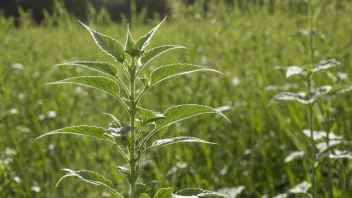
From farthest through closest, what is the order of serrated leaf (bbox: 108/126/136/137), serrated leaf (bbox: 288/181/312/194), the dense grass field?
the dense grass field → serrated leaf (bbox: 288/181/312/194) → serrated leaf (bbox: 108/126/136/137)

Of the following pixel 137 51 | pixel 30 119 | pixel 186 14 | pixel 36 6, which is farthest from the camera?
pixel 36 6

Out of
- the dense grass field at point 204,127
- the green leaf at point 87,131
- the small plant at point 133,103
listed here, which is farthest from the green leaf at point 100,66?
the dense grass field at point 204,127

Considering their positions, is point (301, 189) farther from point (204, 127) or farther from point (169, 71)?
point (204, 127)

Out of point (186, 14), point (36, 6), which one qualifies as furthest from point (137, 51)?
point (36, 6)

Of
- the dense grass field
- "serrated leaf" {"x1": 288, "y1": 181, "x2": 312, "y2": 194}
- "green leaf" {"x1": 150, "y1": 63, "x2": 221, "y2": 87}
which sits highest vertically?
"green leaf" {"x1": 150, "y1": 63, "x2": 221, "y2": 87}

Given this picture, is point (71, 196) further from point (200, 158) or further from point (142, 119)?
point (142, 119)

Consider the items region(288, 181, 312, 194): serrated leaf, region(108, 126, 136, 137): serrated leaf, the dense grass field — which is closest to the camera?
region(108, 126, 136, 137): serrated leaf

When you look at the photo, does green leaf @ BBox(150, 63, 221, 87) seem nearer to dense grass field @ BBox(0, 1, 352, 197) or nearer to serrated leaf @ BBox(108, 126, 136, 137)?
serrated leaf @ BBox(108, 126, 136, 137)

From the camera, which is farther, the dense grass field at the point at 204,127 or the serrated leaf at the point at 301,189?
the dense grass field at the point at 204,127

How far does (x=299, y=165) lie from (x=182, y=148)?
0.63 m

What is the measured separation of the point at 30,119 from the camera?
3352mm

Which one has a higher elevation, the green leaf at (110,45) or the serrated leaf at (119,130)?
the green leaf at (110,45)

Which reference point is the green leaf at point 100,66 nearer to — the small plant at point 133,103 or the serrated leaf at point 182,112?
the small plant at point 133,103

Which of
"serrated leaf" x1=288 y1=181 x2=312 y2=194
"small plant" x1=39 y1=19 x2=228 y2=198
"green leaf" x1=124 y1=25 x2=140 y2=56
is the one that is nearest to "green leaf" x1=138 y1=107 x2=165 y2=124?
"small plant" x1=39 y1=19 x2=228 y2=198
